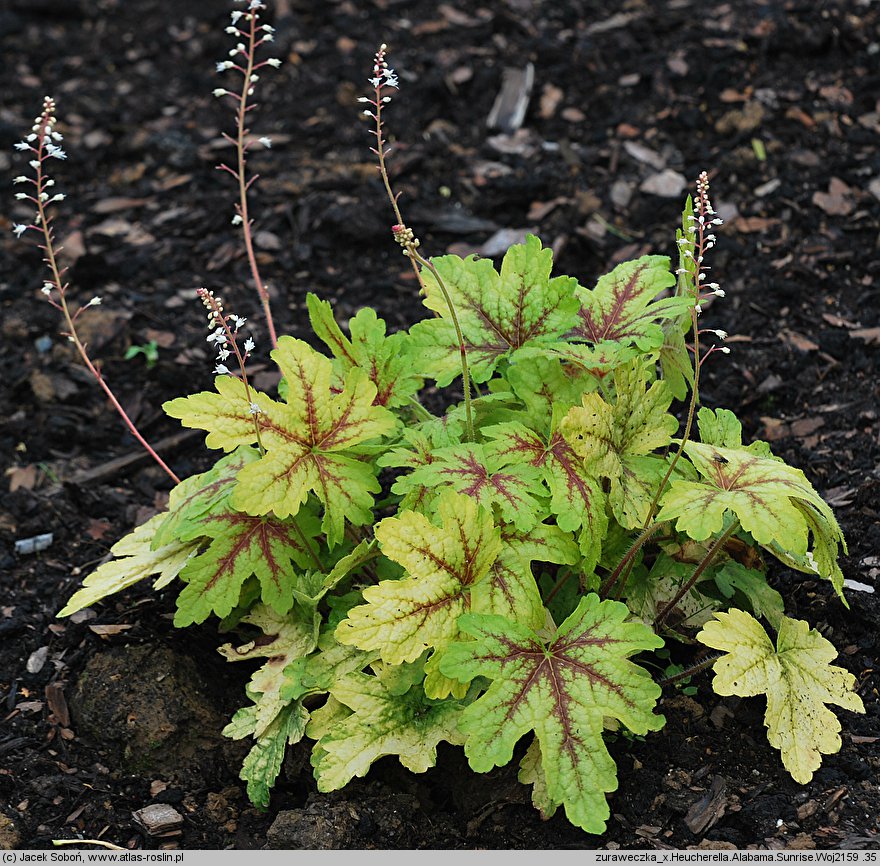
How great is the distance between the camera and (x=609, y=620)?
256cm

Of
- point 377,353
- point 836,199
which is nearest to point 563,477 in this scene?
point 377,353

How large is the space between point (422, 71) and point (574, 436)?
389 centimetres

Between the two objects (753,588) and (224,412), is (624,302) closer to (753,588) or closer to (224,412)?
(753,588)

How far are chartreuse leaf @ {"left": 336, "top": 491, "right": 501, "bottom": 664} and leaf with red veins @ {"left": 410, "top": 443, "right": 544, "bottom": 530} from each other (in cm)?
5

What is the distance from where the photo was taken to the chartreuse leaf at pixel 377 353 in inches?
118

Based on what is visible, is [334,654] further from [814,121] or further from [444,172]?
[814,121]

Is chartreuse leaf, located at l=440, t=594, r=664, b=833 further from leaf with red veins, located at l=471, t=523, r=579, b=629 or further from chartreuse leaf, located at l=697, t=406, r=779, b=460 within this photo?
chartreuse leaf, located at l=697, t=406, r=779, b=460

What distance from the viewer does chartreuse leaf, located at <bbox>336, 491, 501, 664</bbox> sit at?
8.23ft

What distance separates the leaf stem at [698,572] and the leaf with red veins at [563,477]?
32 centimetres

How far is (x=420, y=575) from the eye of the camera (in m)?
2.55

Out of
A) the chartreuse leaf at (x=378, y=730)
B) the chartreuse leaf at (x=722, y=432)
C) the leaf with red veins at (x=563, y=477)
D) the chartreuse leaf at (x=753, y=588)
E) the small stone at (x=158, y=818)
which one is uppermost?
the leaf with red veins at (x=563, y=477)

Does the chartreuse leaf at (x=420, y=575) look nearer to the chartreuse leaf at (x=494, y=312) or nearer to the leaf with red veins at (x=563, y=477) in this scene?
the leaf with red veins at (x=563, y=477)

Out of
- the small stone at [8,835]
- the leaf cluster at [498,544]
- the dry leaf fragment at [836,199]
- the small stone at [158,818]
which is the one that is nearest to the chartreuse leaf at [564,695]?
the leaf cluster at [498,544]

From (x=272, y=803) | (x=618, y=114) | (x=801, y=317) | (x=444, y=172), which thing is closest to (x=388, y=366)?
(x=272, y=803)
